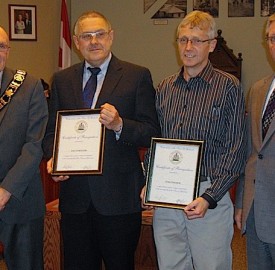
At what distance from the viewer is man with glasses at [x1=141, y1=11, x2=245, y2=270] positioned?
2.22 m

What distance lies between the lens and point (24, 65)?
681 cm

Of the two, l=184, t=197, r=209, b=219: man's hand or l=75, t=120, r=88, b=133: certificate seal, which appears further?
l=75, t=120, r=88, b=133: certificate seal

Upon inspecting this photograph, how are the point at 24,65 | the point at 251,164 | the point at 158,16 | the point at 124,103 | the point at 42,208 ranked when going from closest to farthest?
the point at 251,164 < the point at 124,103 < the point at 42,208 < the point at 24,65 < the point at 158,16

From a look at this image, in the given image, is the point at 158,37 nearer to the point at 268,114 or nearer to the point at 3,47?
the point at 3,47

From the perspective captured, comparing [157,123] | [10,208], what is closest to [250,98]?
[157,123]

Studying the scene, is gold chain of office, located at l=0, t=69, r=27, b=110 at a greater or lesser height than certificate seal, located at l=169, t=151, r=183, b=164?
greater

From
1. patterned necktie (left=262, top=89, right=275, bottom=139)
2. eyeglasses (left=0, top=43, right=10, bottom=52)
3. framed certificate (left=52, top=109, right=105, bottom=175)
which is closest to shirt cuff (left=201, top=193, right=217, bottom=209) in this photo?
patterned necktie (left=262, top=89, right=275, bottom=139)

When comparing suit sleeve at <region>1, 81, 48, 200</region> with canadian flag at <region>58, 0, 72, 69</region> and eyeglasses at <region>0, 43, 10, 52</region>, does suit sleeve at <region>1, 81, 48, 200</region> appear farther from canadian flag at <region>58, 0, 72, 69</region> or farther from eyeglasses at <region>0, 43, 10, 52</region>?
canadian flag at <region>58, 0, 72, 69</region>

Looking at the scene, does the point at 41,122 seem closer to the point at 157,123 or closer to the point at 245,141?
the point at 157,123

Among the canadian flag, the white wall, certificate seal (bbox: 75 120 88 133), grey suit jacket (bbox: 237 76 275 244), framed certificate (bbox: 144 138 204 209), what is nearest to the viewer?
grey suit jacket (bbox: 237 76 275 244)

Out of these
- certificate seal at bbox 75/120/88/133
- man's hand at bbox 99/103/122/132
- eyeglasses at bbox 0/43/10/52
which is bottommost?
certificate seal at bbox 75/120/88/133

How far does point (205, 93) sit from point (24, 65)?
496 cm

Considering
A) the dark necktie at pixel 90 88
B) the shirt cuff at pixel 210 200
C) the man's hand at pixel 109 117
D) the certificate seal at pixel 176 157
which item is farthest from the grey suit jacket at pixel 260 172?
the dark necktie at pixel 90 88

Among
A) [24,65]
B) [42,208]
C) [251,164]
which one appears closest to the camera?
[251,164]
